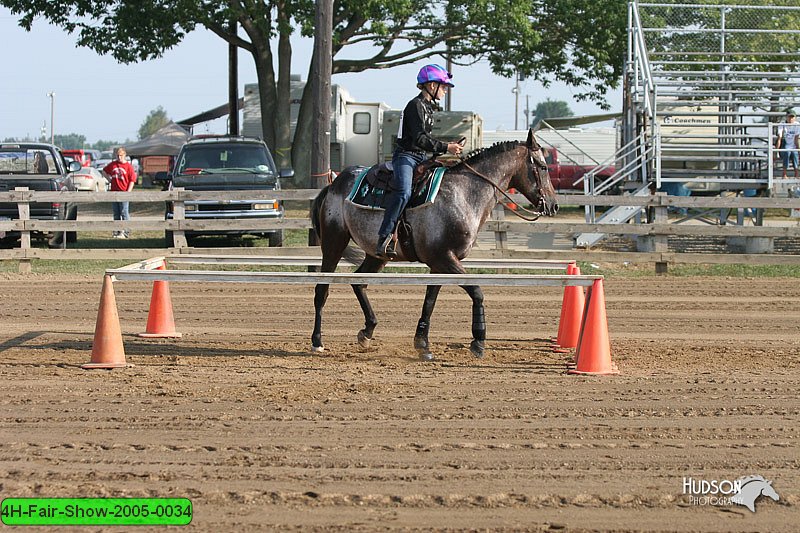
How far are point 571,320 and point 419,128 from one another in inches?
104

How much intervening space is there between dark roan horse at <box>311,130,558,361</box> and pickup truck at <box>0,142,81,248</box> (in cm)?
1093

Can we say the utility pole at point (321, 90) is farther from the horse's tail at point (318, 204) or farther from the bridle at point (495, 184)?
the bridle at point (495, 184)

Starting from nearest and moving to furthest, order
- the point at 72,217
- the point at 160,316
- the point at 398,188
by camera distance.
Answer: the point at 398,188
the point at 160,316
the point at 72,217

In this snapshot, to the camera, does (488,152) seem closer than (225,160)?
Yes

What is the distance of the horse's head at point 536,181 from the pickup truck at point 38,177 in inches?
490

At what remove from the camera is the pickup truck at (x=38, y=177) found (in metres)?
19.9

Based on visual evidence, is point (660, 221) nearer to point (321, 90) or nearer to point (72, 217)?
point (321, 90)

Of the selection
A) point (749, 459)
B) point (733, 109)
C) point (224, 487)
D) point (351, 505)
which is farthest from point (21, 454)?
point (733, 109)

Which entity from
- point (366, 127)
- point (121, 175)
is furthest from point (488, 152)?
point (366, 127)

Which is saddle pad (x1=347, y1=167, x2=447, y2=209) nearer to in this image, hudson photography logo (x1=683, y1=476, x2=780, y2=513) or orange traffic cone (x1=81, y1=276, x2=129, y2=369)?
orange traffic cone (x1=81, y1=276, x2=129, y2=369)

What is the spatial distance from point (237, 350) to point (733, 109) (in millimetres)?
19896

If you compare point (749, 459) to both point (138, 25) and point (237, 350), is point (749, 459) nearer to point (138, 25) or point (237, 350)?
point (237, 350)

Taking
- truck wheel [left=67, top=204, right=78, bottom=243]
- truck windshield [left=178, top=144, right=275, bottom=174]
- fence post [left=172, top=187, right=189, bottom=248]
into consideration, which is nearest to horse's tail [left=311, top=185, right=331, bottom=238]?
fence post [left=172, top=187, right=189, bottom=248]

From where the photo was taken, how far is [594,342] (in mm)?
9188
